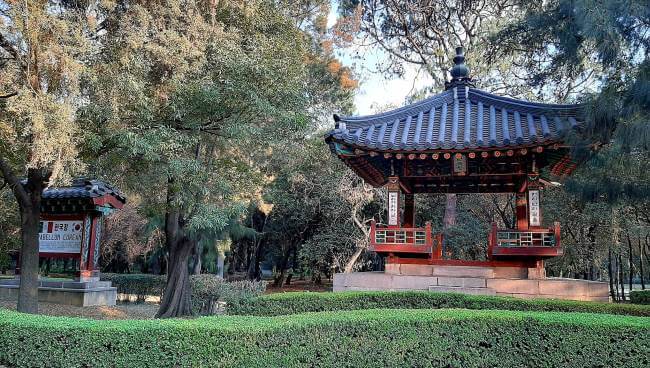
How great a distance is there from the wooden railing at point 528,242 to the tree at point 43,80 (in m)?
6.91

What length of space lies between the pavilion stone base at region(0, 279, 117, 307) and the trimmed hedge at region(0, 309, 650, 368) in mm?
10104

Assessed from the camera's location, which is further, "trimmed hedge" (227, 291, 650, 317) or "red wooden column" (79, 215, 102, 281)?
"red wooden column" (79, 215, 102, 281)

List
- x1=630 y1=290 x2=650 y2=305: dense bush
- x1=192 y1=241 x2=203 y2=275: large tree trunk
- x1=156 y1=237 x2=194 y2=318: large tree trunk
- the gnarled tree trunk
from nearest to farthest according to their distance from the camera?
the gnarled tree trunk, x1=630 y1=290 x2=650 y2=305: dense bush, x1=156 y1=237 x2=194 y2=318: large tree trunk, x1=192 y1=241 x2=203 y2=275: large tree trunk

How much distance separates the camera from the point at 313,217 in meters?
22.8

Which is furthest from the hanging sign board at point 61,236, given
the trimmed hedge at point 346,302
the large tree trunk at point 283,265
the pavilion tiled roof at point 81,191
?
the large tree trunk at point 283,265

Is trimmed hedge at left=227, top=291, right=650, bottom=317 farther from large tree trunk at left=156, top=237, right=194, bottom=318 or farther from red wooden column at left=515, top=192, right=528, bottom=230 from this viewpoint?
large tree trunk at left=156, top=237, right=194, bottom=318

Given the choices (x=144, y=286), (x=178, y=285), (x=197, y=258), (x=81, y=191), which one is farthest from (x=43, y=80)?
(x=197, y=258)

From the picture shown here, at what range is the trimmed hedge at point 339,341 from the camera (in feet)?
14.4

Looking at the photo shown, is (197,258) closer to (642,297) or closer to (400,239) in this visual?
(400,239)

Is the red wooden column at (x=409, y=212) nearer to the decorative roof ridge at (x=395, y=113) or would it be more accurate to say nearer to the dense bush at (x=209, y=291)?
the decorative roof ridge at (x=395, y=113)

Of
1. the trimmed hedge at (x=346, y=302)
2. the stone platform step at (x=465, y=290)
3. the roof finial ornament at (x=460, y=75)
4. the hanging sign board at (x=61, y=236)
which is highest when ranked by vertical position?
the roof finial ornament at (x=460, y=75)

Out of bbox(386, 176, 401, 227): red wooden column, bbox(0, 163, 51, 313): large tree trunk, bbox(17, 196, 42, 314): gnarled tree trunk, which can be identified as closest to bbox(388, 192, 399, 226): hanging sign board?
bbox(386, 176, 401, 227): red wooden column

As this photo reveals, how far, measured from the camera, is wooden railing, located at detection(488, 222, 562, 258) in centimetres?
739

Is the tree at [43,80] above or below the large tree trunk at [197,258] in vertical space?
above
